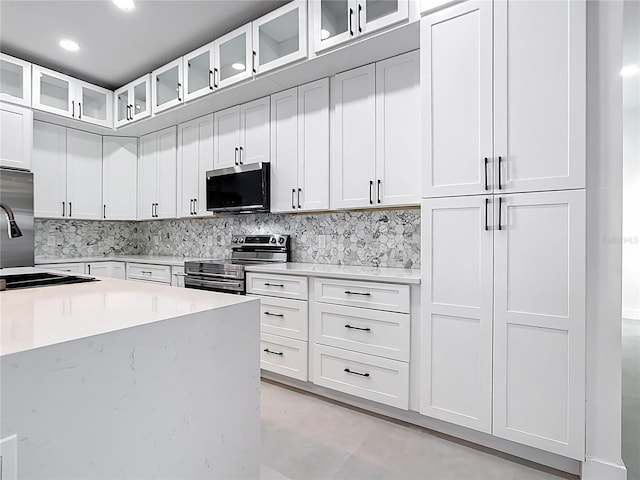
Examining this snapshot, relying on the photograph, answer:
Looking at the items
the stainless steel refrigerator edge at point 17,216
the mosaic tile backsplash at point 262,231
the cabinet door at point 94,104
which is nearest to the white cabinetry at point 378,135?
the mosaic tile backsplash at point 262,231

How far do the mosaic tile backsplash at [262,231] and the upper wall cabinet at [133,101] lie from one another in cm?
126

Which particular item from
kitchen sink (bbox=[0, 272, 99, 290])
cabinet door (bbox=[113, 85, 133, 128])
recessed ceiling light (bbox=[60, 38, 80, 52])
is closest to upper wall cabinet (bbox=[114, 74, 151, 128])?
cabinet door (bbox=[113, 85, 133, 128])

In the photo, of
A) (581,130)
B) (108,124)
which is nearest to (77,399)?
(581,130)

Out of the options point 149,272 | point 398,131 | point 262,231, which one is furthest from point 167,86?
point 398,131

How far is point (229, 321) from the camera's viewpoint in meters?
1.16

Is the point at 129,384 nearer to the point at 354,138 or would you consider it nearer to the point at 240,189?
the point at 354,138

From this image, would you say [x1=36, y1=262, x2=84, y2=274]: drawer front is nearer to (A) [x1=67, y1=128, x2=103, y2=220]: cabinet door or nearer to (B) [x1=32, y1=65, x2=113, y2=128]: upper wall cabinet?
(A) [x1=67, y1=128, x2=103, y2=220]: cabinet door

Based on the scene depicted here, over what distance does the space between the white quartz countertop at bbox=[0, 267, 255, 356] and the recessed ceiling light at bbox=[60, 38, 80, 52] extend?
9.10ft

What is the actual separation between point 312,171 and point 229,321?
1927 mm

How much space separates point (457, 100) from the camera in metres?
1.94

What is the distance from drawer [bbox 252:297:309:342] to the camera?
2539 mm

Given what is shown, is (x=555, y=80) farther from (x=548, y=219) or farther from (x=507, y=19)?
(x=548, y=219)

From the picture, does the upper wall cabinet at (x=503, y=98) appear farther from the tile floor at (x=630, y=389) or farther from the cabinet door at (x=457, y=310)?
the tile floor at (x=630, y=389)

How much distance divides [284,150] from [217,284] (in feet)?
4.18
